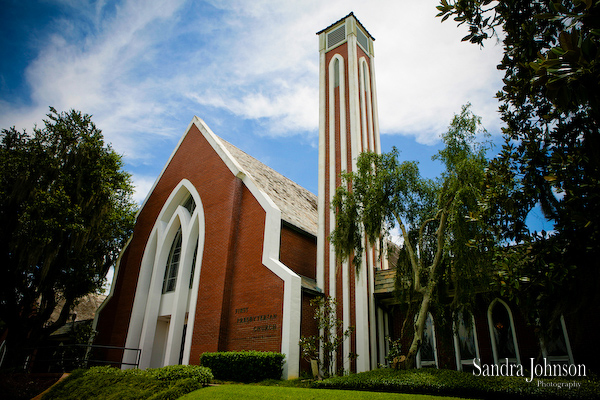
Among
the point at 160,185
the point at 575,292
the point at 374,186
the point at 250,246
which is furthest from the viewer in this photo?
the point at 160,185

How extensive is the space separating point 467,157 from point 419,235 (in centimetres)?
266

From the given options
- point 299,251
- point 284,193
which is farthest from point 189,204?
point 299,251

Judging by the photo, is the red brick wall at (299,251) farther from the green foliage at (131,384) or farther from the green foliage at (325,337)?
the green foliage at (131,384)

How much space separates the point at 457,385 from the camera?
7762 millimetres

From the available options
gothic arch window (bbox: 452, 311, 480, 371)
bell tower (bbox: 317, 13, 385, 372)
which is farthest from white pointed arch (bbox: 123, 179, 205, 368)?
gothic arch window (bbox: 452, 311, 480, 371)

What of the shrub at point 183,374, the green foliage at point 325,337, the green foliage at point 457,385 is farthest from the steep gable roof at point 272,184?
the green foliage at point 457,385

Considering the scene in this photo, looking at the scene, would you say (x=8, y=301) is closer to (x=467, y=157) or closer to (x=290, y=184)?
(x=290, y=184)

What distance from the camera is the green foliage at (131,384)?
31.4ft

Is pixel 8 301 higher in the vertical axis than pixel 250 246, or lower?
lower

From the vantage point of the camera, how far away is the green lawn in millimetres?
7473

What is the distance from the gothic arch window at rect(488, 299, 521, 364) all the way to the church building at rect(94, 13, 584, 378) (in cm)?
4

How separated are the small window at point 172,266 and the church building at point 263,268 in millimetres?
63

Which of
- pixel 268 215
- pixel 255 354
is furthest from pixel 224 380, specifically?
pixel 268 215

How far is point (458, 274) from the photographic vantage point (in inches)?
376
